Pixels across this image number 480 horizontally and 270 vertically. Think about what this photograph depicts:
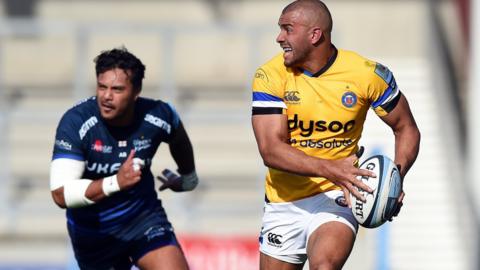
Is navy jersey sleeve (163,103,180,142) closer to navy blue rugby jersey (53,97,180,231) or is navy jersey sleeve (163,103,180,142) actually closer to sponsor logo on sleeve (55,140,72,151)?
navy blue rugby jersey (53,97,180,231)

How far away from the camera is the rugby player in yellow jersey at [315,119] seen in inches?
292

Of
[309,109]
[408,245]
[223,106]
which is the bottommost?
[408,245]

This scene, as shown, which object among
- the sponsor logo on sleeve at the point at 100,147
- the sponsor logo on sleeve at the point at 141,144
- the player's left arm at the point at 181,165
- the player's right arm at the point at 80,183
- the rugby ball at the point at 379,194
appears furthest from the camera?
the player's left arm at the point at 181,165

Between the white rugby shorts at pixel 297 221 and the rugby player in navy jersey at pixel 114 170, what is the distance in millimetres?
638

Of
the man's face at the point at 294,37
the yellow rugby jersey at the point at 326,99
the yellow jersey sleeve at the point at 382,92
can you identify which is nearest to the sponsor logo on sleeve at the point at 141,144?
the yellow rugby jersey at the point at 326,99

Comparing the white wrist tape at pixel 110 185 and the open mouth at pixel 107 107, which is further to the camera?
the open mouth at pixel 107 107

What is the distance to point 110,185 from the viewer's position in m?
7.53

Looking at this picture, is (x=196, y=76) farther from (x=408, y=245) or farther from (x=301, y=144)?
(x=301, y=144)

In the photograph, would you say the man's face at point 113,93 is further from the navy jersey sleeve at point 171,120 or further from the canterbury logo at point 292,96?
the canterbury logo at point 292,96

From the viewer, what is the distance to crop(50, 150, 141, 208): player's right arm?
7.40 metres

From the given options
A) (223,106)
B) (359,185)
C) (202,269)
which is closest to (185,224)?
(223,106)

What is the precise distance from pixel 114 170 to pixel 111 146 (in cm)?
16

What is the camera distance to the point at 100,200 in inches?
302

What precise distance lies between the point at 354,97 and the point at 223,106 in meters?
10.2
